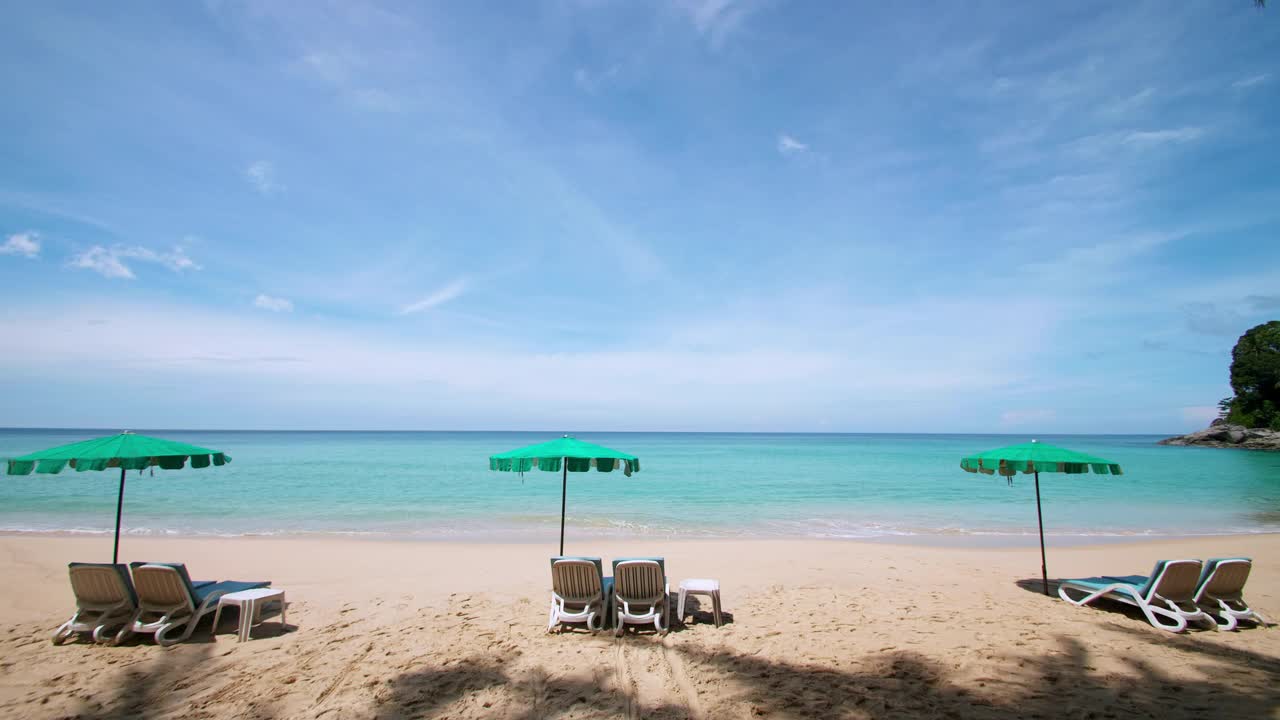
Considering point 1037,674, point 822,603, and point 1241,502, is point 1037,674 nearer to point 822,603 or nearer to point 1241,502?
point 822,603

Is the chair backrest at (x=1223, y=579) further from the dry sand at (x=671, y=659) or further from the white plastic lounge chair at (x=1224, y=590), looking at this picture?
the dry sand at (x=671, y=659)

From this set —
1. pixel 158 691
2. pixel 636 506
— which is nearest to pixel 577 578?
pixel 158 691

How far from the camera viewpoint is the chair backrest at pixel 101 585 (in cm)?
573

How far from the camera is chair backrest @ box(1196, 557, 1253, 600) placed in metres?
6.36

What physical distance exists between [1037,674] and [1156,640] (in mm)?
1997

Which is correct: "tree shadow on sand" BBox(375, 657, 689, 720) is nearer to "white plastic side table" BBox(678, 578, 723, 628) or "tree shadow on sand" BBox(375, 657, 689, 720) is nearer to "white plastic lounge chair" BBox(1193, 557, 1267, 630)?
"white plastic side table" BBox(678, 578, 723, 628)

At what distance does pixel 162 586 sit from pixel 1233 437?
289ft

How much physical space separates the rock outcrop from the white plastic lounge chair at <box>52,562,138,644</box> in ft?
269

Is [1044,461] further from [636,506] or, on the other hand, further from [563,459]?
[636,506]

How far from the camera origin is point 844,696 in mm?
4453

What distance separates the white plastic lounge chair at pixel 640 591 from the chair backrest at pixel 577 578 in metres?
0.20

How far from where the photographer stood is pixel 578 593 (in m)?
6.32

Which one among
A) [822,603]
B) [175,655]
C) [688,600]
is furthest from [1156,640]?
[175,655]

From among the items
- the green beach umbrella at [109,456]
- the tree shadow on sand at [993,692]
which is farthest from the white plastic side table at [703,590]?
the green beach umbrella at [109,456]
